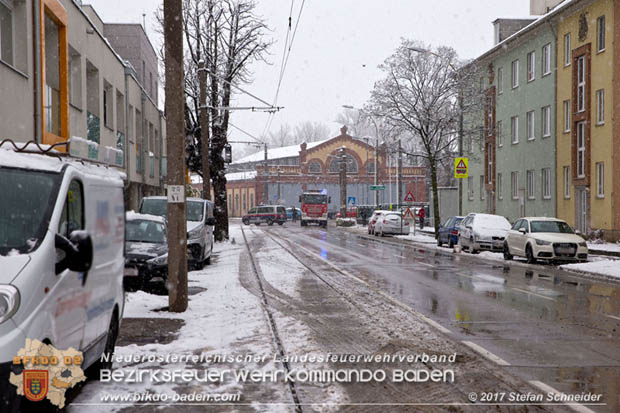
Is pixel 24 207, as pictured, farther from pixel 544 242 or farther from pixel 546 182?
pixel 546 182

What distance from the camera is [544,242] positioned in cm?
2152

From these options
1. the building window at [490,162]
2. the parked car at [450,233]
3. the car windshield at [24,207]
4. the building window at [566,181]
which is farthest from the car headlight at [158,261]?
the building window at [490,162]

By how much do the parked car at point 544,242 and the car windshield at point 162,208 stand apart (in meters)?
10.4

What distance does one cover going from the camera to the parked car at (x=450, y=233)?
30.2m

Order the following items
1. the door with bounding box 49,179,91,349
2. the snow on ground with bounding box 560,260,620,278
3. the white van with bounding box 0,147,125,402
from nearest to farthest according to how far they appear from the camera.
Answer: the white van with bounding box 0,147,125,402, the door with bounding box 49,179,91,349, the snow on ground with bounding box 560,260,620,278

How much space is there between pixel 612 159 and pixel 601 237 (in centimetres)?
362

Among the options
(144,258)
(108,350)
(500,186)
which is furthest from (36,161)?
(500,186)

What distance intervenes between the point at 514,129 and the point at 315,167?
5048 cm

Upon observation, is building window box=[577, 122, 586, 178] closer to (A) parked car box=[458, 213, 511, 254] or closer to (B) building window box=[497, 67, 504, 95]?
(A) parked car box=[458, 213, 511, 254]

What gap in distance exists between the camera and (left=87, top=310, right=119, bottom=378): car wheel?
6465 millimetres

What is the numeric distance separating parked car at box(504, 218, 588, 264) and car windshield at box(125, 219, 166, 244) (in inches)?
488

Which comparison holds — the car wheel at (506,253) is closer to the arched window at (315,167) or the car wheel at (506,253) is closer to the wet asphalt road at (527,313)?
the wet asphalt road at (527,313)

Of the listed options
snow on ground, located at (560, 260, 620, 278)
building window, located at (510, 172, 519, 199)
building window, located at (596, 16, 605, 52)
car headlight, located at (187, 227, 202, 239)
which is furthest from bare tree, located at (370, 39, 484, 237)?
car headlight, located at (187, 227, 202, 239)

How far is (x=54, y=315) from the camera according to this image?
4.68m
